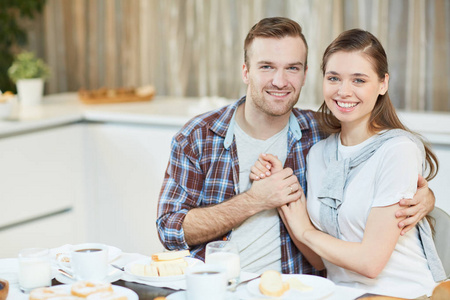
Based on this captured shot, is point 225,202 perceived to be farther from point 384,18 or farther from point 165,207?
point 384,18

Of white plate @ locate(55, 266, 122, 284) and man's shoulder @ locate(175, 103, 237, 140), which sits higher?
man's shoulder @ locate(175, 103, 237, 140)

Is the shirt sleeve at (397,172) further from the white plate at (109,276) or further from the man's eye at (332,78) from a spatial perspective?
the white plate at (109,276)

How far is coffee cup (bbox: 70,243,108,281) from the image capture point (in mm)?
1383

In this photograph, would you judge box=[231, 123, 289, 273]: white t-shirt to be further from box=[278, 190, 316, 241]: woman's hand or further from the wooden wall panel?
the wooden wall panel

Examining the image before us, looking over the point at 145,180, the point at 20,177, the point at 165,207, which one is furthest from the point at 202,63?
the point at 165,207

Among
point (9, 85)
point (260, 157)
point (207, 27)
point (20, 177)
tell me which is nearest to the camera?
point (260, 157)

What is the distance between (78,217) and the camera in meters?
3.18

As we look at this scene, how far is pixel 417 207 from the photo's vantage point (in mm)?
1616

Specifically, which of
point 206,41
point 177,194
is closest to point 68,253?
point 177,194

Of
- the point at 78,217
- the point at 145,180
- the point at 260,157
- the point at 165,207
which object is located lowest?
the point at 78,217

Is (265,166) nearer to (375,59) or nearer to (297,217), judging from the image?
(297,217)

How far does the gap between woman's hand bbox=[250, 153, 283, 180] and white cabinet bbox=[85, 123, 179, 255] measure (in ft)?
3.67

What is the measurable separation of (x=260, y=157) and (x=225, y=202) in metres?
0.16

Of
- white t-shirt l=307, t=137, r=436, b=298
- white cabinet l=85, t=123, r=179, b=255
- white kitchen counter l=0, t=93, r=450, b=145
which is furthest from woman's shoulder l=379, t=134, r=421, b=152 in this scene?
white cabinet l=85, t=123, r=179, b=255
